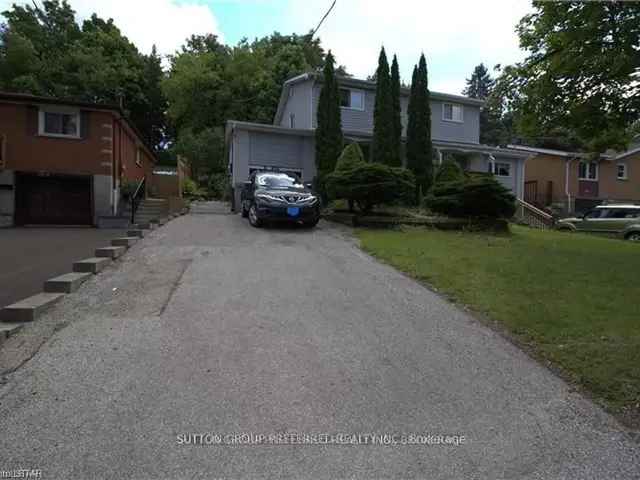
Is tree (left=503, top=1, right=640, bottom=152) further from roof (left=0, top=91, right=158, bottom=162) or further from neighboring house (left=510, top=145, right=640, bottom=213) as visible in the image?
neighboring house (left=510, top=145, right=640, bottom=213)

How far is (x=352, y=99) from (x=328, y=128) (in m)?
4.79

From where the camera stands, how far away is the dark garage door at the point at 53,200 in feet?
56.3

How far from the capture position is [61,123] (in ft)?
56.2

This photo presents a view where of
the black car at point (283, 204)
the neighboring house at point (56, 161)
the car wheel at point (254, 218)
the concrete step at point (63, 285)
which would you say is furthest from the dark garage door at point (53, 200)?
the concrete step at point (63, 285)

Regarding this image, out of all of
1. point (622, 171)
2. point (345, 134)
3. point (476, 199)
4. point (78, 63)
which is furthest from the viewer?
point (78, 63)

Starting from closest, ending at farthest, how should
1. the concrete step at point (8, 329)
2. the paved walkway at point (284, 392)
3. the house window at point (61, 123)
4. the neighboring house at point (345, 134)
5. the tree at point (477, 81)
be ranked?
the paved walkway at point (284, 392), the concrete step at point (8, 329), the house window at point (61, 123), the neighboring house at point (345, 134), the tree at point (477, 81)

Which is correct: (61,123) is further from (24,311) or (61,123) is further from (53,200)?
(24,311)

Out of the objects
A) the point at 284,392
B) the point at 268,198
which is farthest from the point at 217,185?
the point at 284,392

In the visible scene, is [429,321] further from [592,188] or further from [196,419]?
[592,188]

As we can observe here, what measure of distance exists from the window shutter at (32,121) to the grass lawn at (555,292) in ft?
41.3

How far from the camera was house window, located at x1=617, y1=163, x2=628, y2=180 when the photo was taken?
1345 inches

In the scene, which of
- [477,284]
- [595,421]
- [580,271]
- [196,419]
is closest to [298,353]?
[196,419]

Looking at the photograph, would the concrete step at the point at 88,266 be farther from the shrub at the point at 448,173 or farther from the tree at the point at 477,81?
the tree at the point at 477,81

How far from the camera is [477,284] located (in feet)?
23.8
